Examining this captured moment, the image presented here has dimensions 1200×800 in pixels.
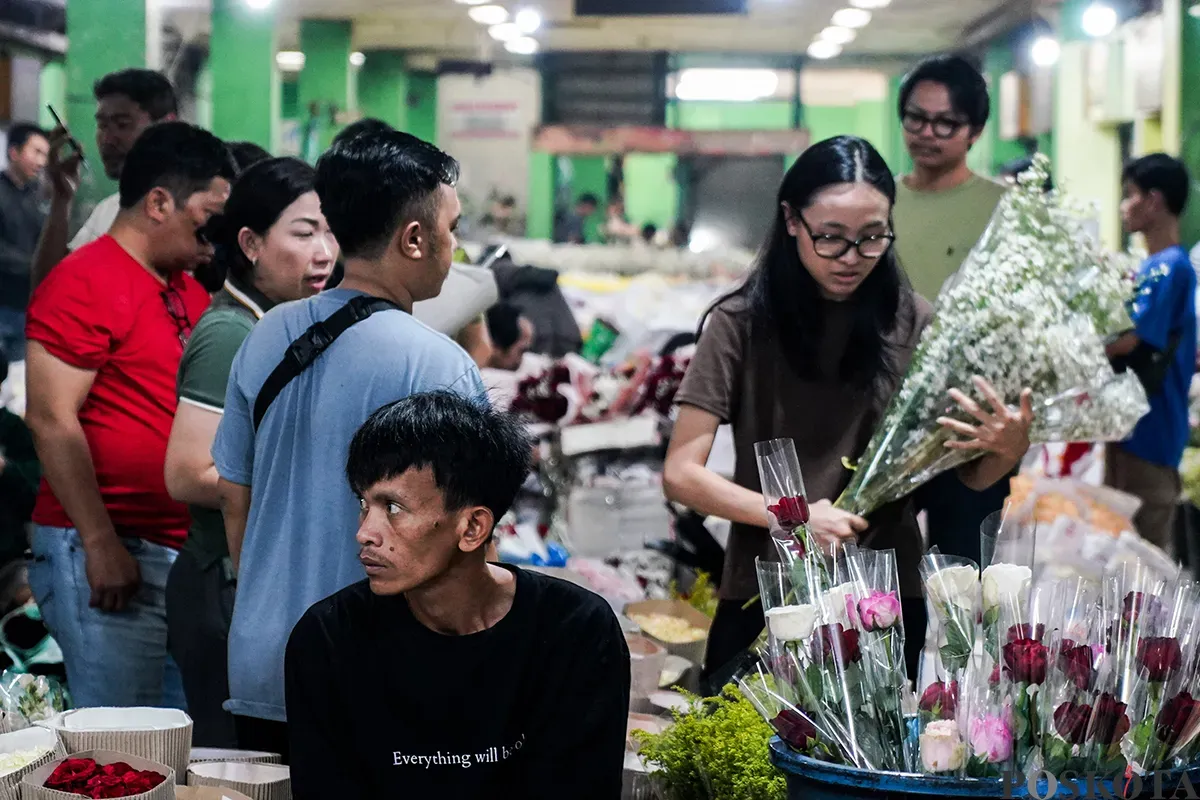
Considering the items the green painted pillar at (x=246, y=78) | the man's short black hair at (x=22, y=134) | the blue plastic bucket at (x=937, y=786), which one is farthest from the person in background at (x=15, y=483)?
the green painted pillar at (x=246, y=78)

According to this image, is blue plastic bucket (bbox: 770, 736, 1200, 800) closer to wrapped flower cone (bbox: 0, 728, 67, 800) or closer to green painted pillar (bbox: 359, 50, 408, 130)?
wrapped flower cone (bbox: 0, 728, 67, 800)

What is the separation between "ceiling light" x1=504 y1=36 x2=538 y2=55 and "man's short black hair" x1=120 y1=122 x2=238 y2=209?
5683 millimetres

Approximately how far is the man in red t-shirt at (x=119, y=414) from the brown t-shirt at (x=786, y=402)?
1.12 metres

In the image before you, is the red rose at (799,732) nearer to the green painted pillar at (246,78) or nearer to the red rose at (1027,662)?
the red rose at (1027,662)

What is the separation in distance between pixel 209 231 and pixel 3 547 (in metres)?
1.25

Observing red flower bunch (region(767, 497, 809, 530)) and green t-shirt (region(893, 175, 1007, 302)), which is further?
green t-shirt (region(893, 175, 1007, 302))

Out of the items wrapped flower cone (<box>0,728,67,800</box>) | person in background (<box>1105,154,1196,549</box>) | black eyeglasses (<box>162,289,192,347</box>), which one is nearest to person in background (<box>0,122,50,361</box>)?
black eyeglasses (<box>162,289,192,347</box>)

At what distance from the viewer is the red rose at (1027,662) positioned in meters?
1.74

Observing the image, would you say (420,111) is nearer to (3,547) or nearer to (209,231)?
(3,547)

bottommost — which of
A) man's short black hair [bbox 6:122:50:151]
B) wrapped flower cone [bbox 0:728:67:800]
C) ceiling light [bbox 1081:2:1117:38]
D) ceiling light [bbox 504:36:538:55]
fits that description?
wrapped flower cone [bbox 0:728:67:800]

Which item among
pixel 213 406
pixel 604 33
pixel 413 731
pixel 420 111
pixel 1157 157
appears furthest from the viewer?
pixel 420 111

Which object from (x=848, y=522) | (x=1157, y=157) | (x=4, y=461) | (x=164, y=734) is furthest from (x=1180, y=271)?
(x=164, y=734)

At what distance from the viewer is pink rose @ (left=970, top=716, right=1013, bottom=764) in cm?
170

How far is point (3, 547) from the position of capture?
379cm
